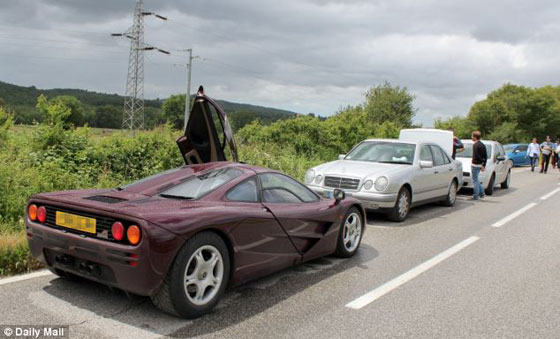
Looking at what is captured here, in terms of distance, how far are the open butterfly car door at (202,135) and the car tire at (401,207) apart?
3.79 meters

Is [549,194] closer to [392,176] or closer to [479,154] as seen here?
[479,154]

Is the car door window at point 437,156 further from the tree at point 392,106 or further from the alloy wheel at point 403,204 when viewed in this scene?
the tree at point 392,106

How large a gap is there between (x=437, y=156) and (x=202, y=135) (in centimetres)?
642

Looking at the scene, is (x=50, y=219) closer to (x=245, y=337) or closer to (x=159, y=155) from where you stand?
(x=245, y=337)

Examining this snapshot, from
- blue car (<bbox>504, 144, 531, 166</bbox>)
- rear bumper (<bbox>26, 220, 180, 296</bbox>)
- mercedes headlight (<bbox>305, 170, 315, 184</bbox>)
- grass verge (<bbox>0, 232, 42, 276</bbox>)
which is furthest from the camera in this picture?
blue car (<bbox>504, 144, 531, 166</bbox>)

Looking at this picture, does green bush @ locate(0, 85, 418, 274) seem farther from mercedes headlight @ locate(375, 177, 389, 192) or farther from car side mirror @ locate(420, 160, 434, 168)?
car side mirror @ locate(420, 160, 434, 168)

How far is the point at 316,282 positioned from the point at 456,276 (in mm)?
1723

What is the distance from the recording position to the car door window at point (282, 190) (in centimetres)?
492

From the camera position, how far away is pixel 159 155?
996 centimetres

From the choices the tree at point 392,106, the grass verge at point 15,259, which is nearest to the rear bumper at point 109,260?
the grass verge at point 15,259

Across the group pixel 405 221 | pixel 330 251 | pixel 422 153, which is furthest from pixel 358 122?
pixel 330 251

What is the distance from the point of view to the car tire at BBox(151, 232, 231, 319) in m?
3.67

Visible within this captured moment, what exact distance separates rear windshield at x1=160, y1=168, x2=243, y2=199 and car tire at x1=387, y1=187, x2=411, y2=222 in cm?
480

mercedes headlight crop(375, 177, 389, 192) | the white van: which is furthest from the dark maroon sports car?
the white van
